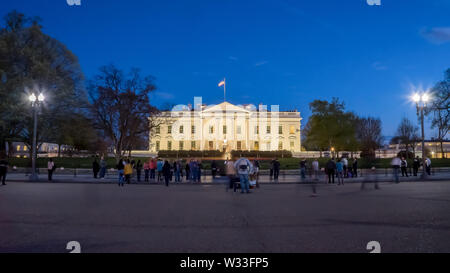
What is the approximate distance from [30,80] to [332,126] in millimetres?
46370

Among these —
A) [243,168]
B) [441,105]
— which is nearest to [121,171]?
[243,168]

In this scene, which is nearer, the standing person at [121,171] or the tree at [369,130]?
the standing person at [121,171]

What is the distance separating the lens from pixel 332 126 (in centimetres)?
5700

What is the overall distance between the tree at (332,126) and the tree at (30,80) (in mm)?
39800

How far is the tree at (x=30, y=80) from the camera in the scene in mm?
33094

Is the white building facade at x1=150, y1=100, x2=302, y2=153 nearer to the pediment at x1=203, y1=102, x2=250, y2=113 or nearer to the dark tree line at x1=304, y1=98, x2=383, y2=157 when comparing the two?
the pediment at x1=203, y1=102, x2=250, y2=113

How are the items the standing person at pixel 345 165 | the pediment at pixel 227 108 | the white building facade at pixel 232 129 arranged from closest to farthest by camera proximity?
the standing person at pixel 345 165 → the pediment at pixel 227 108 → the white building facade at pixel 232 129

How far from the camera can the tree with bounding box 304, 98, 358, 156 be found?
57.5m

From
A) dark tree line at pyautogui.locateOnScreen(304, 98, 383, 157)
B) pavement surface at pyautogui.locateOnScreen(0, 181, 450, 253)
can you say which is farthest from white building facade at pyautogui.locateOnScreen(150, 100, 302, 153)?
pavement surface at pyautogui.locateOnScreen(0, 181, 450, 253)

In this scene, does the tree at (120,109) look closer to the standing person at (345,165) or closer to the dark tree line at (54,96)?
the dark tree line at (54,96)

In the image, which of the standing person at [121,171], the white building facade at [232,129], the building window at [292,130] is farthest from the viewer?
the building window at [292,130]

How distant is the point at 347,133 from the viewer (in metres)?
57.9

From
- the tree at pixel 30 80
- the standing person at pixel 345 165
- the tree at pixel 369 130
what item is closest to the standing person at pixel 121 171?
the standing person at pixel 345 165
